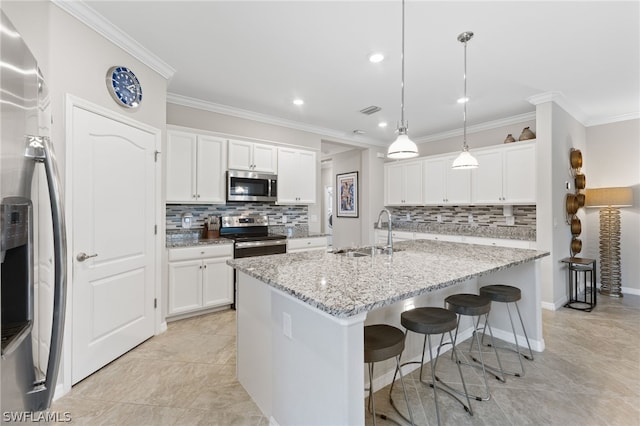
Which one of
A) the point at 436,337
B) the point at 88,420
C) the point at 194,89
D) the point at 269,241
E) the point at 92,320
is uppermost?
the point at 194,89

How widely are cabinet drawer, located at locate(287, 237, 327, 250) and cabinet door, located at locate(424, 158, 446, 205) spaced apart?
6.91 ft

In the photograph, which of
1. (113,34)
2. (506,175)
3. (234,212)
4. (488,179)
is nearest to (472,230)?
(488,179)

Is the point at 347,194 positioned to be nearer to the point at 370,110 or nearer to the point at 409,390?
the point at 370,110

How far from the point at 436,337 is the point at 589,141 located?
4.41 meters

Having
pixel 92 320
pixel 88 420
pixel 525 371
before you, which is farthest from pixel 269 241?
pixel 525 371

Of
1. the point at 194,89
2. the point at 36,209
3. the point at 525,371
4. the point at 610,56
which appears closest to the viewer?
the point at 36,209

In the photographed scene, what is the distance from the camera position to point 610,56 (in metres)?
2.78

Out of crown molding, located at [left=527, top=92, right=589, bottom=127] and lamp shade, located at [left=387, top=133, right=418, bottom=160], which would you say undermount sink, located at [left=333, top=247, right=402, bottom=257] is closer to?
lamp shade, located at [left=387, top=133, right=418, bottom=160]

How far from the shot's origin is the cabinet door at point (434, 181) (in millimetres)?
5145

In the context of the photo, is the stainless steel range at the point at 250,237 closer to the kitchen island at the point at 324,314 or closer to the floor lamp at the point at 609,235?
the kitchen island at the point at 324,314

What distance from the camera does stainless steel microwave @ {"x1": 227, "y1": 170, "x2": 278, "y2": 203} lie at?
3.92 meters

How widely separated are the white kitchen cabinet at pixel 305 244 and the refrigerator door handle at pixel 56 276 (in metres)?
3.29

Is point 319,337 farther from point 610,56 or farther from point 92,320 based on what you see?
point 610,56

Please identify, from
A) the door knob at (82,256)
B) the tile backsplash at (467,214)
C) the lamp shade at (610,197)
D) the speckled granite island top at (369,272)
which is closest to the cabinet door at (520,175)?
the tile backsplash at (467,214)
